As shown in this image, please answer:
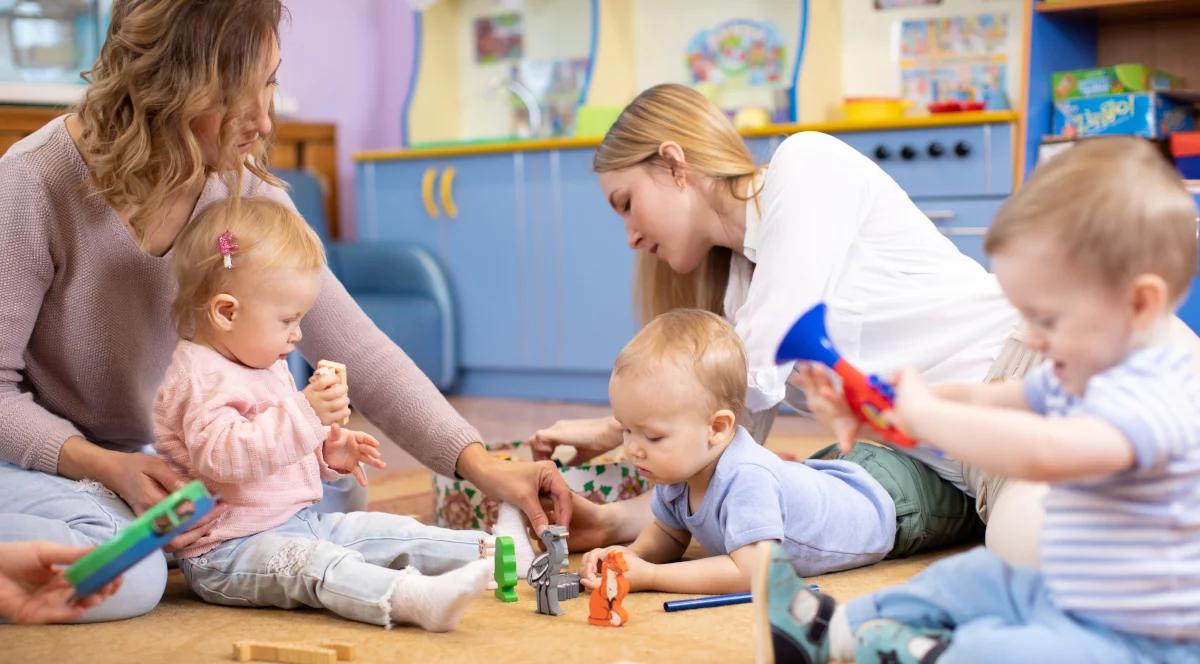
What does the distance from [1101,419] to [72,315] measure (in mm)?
1186

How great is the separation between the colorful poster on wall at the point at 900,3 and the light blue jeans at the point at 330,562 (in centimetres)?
242

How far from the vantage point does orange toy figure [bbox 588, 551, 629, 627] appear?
4.54 ft

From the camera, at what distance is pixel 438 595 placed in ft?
4.37

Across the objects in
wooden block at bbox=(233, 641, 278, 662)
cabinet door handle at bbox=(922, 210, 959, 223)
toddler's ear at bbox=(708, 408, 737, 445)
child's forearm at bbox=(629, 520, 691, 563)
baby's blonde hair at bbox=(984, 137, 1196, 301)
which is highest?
baby's blonde hair at bbox=(984, 137, 1196, 301)

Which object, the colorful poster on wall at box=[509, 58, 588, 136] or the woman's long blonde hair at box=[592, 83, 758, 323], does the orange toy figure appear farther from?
the colorful poster on wall at box=[509, 58, 588, 136]

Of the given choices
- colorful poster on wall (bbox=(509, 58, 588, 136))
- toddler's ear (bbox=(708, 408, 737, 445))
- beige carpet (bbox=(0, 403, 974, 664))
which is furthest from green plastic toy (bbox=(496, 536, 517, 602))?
colorful poster on wall (bbox=(509, 58, 588, 136))

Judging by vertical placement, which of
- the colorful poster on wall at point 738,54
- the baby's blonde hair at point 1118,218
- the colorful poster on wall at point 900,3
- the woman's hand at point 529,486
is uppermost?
the colorful poster on wall at point 900,3

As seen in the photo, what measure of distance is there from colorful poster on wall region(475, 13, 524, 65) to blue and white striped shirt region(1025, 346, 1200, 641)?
140 inches

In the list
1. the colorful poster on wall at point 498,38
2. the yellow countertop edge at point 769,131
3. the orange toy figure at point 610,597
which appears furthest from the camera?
the colorful poster on wall at point 498,38

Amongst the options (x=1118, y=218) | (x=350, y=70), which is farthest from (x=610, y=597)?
(x=350, y=70)

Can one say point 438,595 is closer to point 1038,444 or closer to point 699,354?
point 699,354

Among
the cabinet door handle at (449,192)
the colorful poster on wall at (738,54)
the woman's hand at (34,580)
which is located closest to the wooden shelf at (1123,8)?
the colorful poster on wall at (738,54)

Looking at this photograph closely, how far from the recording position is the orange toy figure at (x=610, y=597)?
1.38 metres

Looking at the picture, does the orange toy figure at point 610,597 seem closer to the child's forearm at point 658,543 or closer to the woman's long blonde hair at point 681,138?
the child's forearm at point 658,543
